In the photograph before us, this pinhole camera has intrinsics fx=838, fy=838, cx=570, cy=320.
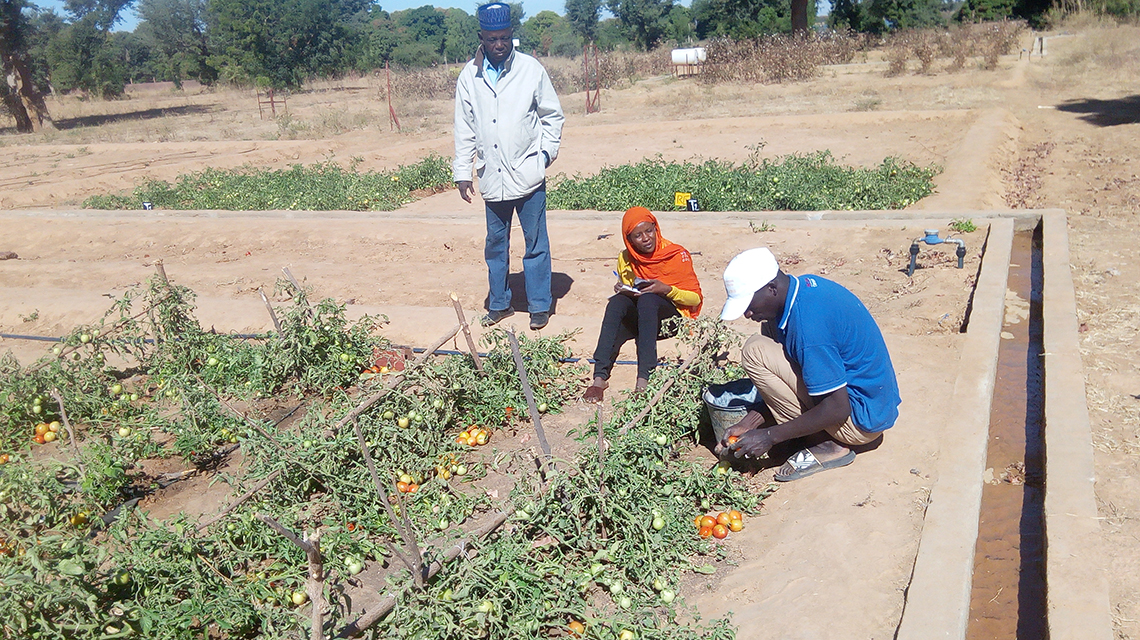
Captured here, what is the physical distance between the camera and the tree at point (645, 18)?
55.3 metres

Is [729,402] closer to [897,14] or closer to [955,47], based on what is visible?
[955,47]

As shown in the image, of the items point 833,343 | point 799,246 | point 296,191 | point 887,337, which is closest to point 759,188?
point 799,246

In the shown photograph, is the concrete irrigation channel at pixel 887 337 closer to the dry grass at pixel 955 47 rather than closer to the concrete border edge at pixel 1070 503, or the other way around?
the concrete border edge at pixel 1070 503

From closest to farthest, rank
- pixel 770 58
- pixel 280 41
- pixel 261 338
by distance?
pixel 261 338
pixel 770 58
pixel 280 41

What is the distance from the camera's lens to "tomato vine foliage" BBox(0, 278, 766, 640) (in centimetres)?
280

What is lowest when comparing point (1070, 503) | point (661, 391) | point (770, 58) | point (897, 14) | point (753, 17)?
point (1070, 503)

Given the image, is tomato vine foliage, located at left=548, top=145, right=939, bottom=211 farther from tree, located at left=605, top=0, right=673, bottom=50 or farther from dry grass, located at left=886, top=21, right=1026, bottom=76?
tree, located at left=605, top=0, right=673, bottom=50

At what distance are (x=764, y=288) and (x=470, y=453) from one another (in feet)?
6.22

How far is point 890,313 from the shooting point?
5.73 metres

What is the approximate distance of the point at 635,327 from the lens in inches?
197


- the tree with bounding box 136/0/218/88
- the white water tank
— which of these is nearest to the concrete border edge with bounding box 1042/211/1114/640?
the white water tank

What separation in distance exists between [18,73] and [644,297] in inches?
1104

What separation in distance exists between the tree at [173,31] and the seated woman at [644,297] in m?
54.2

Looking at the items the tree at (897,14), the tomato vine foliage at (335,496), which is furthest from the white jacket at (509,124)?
the tree at (897,14)
